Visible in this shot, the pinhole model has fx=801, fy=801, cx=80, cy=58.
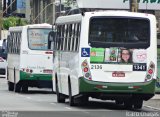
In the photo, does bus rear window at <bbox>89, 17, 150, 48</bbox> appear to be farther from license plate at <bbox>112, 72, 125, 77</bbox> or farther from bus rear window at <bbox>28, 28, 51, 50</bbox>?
bus rear window at <bbox>28, 28, 51, 50</bbox>

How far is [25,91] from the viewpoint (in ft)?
118

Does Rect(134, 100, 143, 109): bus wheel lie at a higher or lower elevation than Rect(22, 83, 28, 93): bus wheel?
higher

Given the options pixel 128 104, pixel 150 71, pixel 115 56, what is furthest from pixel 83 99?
pixel 150 71

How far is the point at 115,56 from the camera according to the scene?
2411 centimetres

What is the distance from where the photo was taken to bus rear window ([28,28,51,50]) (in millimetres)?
34812

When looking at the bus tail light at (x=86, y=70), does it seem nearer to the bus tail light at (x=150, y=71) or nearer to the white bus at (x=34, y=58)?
the bus tail light at (x=150, y=71)

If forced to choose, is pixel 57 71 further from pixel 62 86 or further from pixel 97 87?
pixel 97 87

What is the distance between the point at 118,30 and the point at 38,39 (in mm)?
10929

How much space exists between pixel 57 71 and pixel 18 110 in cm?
540

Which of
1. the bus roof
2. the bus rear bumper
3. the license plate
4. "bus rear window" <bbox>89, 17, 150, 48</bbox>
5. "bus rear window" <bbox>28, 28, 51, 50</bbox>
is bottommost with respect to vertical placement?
the bus rear bumper

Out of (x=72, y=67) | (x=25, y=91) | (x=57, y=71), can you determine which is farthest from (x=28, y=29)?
(x=72, y=67)

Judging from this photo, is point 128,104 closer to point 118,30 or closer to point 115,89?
point 115,89

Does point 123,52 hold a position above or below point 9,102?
above

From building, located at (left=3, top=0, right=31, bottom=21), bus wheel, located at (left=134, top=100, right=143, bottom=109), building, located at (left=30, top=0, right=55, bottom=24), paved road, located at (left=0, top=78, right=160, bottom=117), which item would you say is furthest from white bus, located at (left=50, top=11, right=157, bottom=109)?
building, located at (left=3, top=0, right=31, bottom=21)
